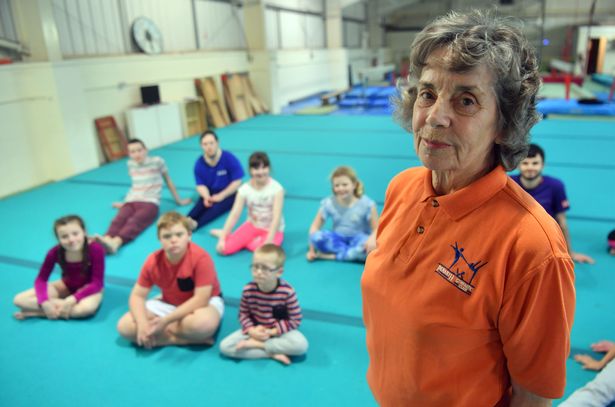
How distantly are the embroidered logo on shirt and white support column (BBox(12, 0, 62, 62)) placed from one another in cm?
801

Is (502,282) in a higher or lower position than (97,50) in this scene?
lower

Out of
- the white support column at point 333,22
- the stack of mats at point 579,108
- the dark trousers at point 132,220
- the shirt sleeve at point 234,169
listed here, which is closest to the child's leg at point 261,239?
the shirt sleeve at point 234,169

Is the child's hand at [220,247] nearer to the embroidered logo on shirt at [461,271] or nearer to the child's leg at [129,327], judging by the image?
the child's leg at [129,327]

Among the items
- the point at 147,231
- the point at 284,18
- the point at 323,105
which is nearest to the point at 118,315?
the point at 147,231

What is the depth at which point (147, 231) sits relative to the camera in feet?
16.8

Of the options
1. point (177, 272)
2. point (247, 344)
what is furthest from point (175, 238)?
point (247, 344)

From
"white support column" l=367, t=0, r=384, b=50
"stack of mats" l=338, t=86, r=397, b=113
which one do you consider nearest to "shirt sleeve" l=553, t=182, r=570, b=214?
"stack of mats" l=338, t=86, r=397, b=113

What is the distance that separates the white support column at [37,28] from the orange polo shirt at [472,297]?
7815 mm

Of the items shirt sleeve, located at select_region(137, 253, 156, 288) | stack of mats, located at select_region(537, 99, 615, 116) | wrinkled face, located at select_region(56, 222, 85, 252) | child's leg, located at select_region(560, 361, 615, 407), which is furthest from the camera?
stack of mats, located at select_region(537, 99, 615, 116)

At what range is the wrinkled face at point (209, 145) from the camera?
532cm

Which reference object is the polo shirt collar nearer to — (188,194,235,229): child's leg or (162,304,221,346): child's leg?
(162,304,221,346): child's leg

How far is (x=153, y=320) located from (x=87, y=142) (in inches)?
237

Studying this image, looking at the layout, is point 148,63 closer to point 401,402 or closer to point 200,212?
point 200,212

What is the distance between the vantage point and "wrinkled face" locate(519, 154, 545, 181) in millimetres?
3570
